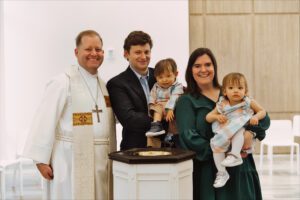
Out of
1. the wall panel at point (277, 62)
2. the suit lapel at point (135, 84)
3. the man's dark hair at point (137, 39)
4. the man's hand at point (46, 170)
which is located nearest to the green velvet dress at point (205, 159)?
the suit lapel at point (135, 84)

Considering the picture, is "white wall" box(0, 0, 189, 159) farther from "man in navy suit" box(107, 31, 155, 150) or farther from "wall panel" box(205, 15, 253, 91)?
"man in navy suit" box(107, 31, 155, 150)

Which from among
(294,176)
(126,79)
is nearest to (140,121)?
(126,79)

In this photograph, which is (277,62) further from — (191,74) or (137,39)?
(191,74)

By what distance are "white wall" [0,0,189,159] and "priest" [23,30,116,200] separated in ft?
18.3

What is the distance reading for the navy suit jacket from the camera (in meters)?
3.30

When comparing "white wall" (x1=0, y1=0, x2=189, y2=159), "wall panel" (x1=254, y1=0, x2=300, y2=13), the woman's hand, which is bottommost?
the woman's hand

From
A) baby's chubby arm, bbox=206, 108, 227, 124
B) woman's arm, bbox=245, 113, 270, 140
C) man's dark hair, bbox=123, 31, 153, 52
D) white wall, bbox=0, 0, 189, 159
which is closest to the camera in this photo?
baby's chubby arm, bbox=206, 108, 227, 124

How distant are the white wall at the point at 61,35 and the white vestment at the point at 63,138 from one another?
556cm

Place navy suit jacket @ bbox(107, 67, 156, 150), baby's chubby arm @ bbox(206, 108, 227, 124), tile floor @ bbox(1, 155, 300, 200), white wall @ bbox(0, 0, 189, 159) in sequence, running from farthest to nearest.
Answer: white wall @ bbox(0, 0, 189, 159) → tile floor @ bbox(1, 155, 300, 200) → navy suit jacket @ bbox(107, 67, 156, 150) → baby's chubby arm @ bbox(206, 108, 227, 124)

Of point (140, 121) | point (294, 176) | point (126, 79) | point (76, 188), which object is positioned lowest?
point (294, 176)

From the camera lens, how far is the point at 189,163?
2783 mm

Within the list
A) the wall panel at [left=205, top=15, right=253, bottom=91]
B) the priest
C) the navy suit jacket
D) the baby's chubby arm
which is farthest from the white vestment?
the wall panel at [left=205, top=15, right=253, bottom=91]

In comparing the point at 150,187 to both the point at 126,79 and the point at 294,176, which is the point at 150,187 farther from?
the point at 294,176

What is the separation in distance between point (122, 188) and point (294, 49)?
336 inches
